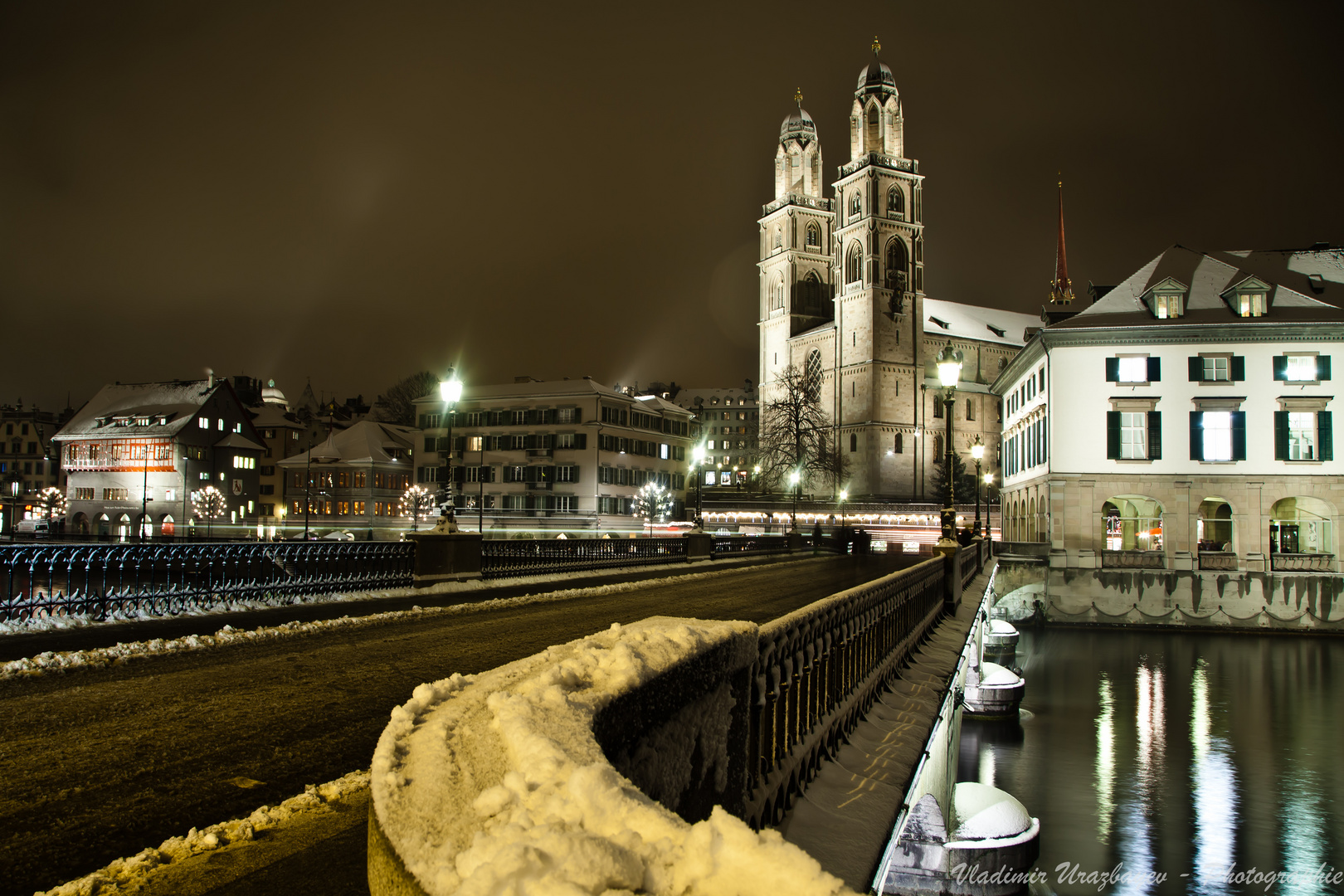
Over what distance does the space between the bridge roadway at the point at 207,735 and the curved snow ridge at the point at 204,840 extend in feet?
0.37

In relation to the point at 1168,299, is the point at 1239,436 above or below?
below

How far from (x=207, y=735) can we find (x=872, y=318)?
319ft

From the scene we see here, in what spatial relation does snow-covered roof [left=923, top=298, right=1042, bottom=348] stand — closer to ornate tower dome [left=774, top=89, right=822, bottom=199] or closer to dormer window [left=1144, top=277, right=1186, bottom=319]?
ornate tower dome [left=774, top=89, right=822, bottom=199]

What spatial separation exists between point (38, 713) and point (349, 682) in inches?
88.5

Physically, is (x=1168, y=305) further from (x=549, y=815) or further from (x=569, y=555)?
(x=549, y=815)

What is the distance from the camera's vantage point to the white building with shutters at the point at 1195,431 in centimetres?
4384

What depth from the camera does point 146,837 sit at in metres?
4.06

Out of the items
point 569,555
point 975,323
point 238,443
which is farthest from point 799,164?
point 569,555

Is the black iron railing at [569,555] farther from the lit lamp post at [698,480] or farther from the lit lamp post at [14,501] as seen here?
the lit lamp post at [14,501]

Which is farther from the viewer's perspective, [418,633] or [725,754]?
[418,633]

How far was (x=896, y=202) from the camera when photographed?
10294 cm

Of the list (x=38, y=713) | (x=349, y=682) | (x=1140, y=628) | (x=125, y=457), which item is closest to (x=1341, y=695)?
(x=1140, y=628)

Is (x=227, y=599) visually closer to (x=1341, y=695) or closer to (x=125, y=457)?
(x=1341, y=695)

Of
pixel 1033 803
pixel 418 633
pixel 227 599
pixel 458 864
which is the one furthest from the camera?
pixel 1033 803
